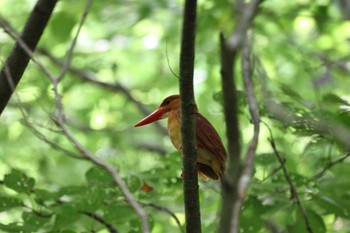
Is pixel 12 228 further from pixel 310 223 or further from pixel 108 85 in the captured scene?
pixel 108 85

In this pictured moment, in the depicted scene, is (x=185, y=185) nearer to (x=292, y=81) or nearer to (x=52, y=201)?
(x=52, y=201)

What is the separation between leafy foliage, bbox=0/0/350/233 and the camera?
3.41m

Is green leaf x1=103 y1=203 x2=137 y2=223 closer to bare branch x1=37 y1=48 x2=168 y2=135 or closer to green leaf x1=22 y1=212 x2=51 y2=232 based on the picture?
green leaf x1=22 y1=212 x2=51 y2=232

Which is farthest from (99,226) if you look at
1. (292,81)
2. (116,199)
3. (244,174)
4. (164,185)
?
(292,81)

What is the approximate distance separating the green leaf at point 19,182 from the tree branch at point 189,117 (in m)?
0.93

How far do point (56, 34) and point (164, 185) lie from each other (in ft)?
7.91

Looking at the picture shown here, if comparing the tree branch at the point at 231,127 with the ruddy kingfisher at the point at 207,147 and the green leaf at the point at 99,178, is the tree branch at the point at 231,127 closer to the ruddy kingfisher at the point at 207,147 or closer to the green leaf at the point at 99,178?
the green leaf at the point at 99,178

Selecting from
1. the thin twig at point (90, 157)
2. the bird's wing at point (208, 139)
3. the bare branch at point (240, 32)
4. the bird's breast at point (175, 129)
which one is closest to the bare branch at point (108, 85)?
the bird's breast at point (175, 129)

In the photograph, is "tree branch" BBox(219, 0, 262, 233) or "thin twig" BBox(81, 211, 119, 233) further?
"thin twig" BBox(81, 211, 119, 233)

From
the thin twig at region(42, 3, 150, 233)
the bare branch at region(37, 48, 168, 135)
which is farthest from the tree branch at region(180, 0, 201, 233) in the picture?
the bare branch at region(37, 48, 168, 135)

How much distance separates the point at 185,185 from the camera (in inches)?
112

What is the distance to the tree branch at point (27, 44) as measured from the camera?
3479mm

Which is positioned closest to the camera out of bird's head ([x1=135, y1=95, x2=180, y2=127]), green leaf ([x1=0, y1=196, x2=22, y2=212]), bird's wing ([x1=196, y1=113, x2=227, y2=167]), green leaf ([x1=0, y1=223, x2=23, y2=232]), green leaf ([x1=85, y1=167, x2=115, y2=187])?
green leaf ([x1=0, y1=223, x2=23, y2=232])

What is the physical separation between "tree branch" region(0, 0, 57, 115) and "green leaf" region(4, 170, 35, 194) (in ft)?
1.12
